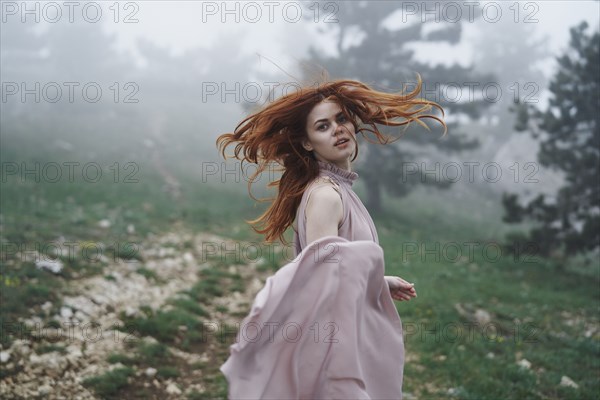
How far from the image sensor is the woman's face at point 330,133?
3.12 metres

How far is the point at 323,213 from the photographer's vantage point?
279 cm

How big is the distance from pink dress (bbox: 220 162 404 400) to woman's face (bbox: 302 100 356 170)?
705mm

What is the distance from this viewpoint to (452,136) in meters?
20.0

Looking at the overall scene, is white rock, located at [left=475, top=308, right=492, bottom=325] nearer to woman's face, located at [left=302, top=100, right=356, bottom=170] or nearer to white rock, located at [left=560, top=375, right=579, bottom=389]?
white rock, located at [left=560, top=375, right=579, bottom=389]

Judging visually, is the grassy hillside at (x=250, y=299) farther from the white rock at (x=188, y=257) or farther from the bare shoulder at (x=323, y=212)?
the bare shoulder at (x=323, y=212)

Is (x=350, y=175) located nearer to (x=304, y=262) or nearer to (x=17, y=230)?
(x=304, y=262)

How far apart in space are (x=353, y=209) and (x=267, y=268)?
7.77 meters

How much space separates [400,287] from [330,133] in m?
1.08

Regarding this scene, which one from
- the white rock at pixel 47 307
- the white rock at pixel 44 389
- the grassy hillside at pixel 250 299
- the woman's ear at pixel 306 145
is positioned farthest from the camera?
the white rock at pixel 47 307

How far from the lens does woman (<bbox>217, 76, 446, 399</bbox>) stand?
7.91 ft

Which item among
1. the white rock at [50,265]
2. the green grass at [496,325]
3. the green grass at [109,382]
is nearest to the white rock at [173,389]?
the green grass at [109,382]

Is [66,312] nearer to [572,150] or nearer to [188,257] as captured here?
[188,257]

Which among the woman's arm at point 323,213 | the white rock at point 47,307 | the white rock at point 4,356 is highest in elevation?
the woman's arm at point 323,213

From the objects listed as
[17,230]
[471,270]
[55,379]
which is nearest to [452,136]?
[471,270]
